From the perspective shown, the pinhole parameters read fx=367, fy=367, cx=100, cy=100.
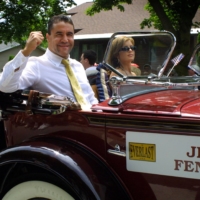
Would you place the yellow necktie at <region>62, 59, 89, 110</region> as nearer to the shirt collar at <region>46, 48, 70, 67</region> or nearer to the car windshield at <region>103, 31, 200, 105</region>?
the shirt collar at <region>46, 48, 70, 67</region>

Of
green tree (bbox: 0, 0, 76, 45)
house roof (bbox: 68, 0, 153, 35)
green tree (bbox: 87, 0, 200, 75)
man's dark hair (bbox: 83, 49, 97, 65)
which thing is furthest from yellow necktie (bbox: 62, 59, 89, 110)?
house roof (bbox: 68, 0, 153, 35)

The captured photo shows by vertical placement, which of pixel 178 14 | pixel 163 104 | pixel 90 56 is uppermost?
pixel 178 14

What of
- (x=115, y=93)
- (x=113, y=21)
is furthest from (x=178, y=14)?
(x=113, y=21)

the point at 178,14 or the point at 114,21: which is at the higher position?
the point at 114,21

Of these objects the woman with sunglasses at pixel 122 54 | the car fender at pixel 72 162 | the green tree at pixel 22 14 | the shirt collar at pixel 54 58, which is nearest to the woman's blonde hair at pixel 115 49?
the woman with sunglasses at pixel 122 54

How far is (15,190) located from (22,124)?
1.64ft

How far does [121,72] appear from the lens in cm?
279

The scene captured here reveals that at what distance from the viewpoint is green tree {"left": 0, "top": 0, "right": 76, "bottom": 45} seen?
1733cm

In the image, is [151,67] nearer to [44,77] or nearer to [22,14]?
[44,77]

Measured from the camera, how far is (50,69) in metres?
2.99

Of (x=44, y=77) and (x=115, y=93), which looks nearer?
(x=115, y=93)

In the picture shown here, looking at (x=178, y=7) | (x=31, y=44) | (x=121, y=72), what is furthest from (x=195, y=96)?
(x=178, y=7)

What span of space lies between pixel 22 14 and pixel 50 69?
15345 mm

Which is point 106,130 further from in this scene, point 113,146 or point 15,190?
point 15,190
